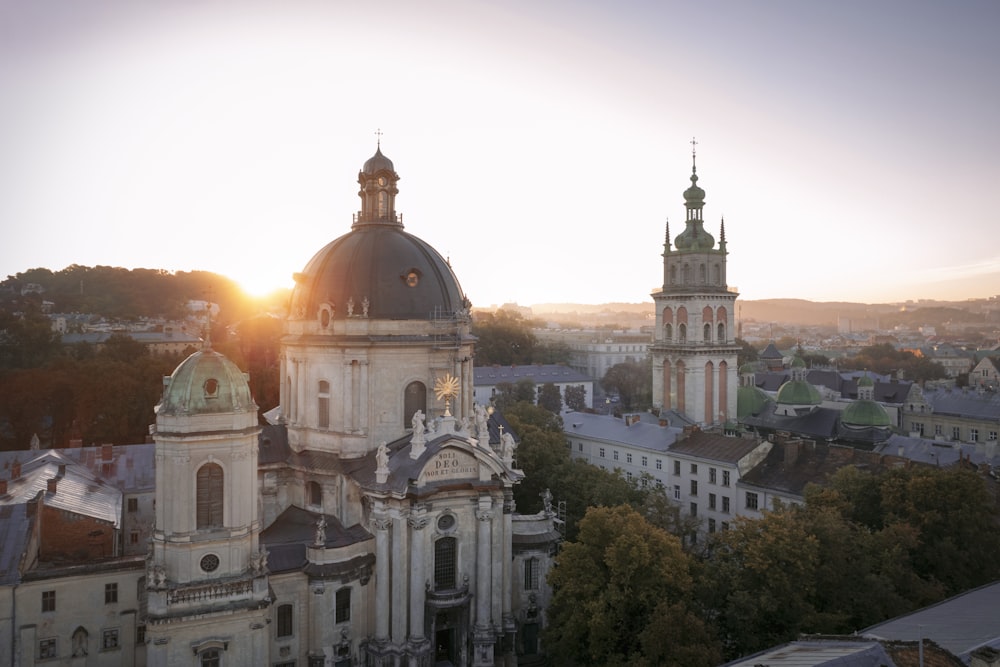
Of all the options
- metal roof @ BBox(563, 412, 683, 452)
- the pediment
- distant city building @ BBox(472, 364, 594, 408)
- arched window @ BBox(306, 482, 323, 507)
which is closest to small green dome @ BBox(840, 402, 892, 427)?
metal roof @ BBox(563, 412, 683, 452)

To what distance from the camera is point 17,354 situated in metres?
70.9

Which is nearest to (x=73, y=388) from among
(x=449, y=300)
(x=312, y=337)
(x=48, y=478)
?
(x=48, y=478)

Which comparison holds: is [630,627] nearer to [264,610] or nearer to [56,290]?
[264,610]

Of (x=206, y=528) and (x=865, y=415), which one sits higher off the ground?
(x=206, y=528)

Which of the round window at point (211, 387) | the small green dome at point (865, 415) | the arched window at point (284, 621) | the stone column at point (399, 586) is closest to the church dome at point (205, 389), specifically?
the round window at point (211, 387)

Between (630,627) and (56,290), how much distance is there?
99440 millimetres

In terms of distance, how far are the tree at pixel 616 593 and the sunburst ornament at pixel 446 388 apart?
9.80m

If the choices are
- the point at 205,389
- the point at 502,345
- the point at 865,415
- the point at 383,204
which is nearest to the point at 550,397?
the point at 502,345

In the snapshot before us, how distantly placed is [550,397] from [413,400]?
206 feet

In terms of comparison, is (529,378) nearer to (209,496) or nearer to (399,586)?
(399,586)

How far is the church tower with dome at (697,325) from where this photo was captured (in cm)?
7381

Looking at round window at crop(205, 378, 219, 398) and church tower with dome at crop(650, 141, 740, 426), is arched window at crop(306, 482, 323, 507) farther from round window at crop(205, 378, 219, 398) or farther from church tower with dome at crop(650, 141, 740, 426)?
church tower with dome at crop(650, 141, 740, 426)

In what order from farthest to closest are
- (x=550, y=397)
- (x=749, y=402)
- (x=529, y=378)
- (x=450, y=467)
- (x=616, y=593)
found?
(x=529, y=378), (x=550, y=397), (x=749, y=402), (x=450, y=467), (x=616, y=593)

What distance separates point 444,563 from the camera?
34.8 meters
